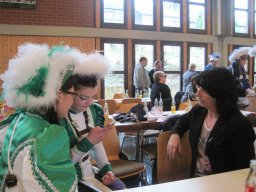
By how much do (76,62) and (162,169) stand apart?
121cm

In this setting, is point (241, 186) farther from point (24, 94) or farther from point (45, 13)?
point (45, 13)

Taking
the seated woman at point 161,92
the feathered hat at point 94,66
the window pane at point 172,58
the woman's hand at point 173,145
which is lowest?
the woman's hand at point 173,145

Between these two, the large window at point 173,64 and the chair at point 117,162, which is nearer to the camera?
the chair at point 117,162

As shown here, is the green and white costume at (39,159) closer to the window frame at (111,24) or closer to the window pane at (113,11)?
the window frame at (111,24)

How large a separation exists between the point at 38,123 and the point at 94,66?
73 centimetres

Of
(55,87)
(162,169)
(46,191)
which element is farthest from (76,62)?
(162,169)

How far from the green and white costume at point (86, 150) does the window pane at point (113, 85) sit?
619 centimetres

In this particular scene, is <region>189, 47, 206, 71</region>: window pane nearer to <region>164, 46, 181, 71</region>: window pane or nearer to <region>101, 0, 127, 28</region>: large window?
<region>164, 46, 181, 71</region>: window pane

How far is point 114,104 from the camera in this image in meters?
5.38

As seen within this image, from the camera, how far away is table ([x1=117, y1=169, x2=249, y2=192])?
167 centimetres

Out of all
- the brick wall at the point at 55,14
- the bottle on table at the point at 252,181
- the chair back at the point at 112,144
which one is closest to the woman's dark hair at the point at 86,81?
the bottle on table at the point at 252,181

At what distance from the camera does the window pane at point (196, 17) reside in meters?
9.72

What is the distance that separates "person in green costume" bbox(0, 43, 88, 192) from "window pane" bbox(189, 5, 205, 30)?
869 centimetres

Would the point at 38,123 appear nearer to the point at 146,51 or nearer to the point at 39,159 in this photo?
the point at 39,159
